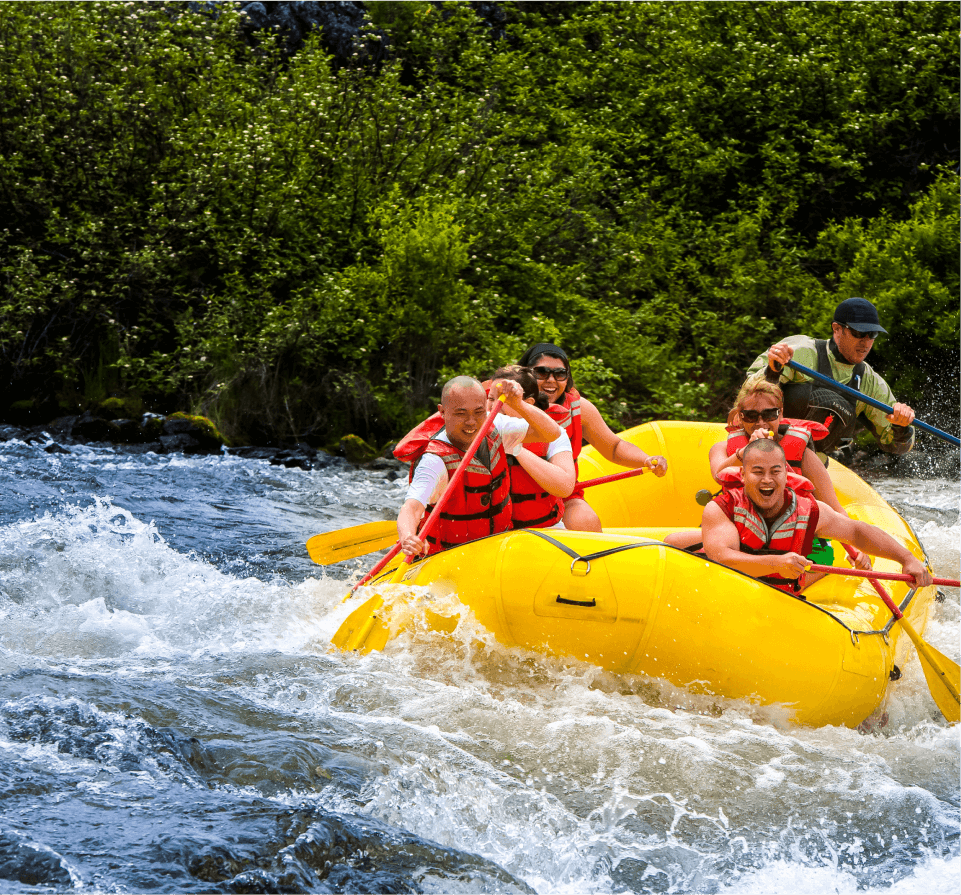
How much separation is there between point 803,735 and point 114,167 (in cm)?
872

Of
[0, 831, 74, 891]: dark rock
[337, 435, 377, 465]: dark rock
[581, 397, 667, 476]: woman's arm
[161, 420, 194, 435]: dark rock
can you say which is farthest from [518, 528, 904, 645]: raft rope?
[161, 420, 194, 435]: dark rock

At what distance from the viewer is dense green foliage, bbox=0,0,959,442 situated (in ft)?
30.2

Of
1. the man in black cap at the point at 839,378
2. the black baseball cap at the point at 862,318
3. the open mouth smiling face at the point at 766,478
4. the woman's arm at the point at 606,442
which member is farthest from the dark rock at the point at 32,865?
the black baseball cap at the point at 862,318

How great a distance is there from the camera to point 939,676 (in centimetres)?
A: 350

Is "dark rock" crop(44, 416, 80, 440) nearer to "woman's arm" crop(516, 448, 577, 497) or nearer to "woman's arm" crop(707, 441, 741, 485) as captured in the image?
"woman's arm" crop(516, 448, 577, 497)

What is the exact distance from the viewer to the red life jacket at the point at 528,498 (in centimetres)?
402

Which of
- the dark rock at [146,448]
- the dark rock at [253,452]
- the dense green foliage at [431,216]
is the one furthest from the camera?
the dense green foliage at [431,216]

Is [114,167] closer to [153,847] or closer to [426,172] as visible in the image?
[426,172]

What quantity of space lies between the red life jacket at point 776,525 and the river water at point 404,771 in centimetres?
56

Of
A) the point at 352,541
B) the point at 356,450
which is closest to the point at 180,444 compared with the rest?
the point at 356,450

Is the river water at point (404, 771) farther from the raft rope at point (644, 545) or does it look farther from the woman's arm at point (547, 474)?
the woman's arm at point (547, 474)

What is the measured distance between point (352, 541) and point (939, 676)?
244cm

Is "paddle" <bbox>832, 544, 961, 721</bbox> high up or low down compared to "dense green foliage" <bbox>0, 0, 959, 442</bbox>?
down

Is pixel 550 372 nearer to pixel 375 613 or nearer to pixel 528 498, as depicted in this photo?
pixel 528 498
